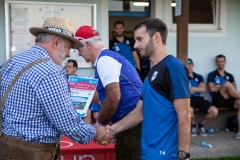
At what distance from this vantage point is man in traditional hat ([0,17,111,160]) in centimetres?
239

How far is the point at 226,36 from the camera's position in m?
8.41

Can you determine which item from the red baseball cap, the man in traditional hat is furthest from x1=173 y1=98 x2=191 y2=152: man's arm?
the red baseball cap

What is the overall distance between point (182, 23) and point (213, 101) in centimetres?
245

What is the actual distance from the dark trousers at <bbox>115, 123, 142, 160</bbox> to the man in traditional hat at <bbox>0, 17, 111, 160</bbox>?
114 cm

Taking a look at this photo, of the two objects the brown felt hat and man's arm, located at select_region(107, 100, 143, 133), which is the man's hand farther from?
the brown felt hat

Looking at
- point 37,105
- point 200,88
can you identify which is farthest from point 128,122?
point 200,88

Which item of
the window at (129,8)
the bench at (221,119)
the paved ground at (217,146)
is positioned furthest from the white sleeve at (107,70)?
the bench at (221,119)

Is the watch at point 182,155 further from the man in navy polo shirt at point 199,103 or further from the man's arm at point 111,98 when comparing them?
the man in navy polo shirt at point 199,103

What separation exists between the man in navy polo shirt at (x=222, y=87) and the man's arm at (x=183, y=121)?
5.40m

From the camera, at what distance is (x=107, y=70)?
11.3 feet

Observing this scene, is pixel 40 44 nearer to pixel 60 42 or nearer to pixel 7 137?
pixel 60 42

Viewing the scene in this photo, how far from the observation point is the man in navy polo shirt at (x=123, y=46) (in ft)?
25.5

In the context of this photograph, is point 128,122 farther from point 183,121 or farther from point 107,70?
point 183,121

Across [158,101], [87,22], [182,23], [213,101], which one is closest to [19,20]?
[87,22]
